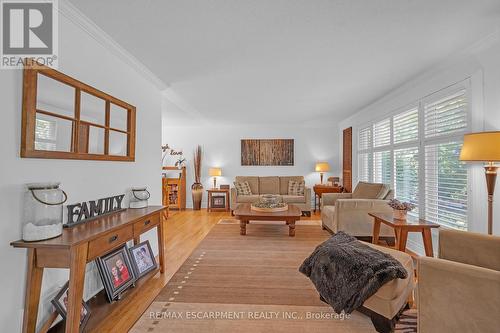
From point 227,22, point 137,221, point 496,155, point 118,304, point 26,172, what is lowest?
point 118,304

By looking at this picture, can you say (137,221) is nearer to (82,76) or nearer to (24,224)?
(24,224)

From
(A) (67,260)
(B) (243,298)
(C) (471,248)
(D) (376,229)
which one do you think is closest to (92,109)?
(A) (67,260)

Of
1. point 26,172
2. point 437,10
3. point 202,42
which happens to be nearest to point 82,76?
point 26,172

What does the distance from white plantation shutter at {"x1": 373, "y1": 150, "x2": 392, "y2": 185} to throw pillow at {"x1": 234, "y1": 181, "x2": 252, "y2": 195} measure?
280 centimetres

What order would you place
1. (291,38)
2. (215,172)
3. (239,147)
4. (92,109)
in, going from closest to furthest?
(92,109) → (291,38) → (215,172) → (239,147)

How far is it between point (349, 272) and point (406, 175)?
8.79 ft

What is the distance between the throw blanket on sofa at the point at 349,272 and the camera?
67.4 inches

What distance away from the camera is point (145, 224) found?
7.76 feet

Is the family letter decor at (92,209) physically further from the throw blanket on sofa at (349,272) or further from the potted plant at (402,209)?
the potted plant at (402,209)

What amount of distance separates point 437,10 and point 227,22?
1.61m

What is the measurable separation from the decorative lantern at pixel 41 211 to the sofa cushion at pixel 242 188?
4436mm

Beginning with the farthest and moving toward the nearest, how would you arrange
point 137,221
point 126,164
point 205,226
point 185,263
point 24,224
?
1. point 205,226
2. point 185,263
3. point 126,164
4. point 137,221
5. point 24,224

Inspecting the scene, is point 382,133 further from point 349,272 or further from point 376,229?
point 349,272

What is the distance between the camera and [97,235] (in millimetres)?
1647
